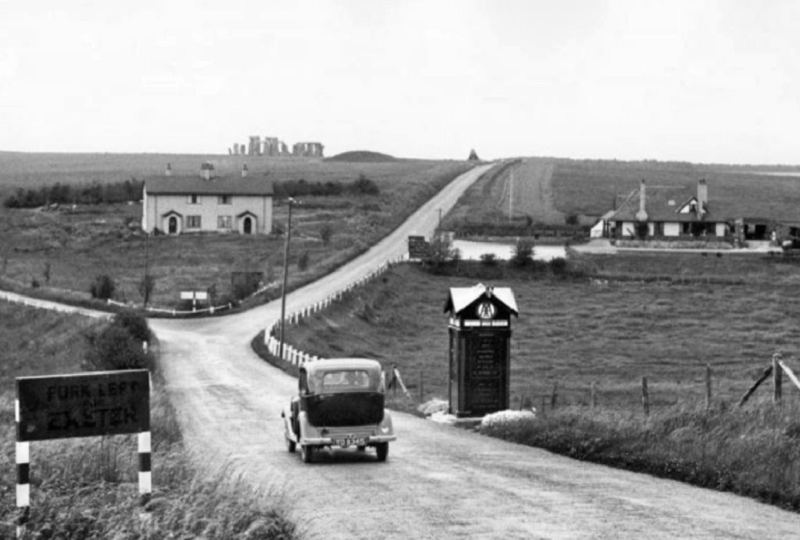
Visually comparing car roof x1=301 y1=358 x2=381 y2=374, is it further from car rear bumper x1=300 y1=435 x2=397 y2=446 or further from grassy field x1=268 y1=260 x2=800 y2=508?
grassy field x1=268 y1=260 x2=800 y2=508

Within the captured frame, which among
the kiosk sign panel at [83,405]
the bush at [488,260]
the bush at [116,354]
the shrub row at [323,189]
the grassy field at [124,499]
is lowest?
the bush at [116,354]

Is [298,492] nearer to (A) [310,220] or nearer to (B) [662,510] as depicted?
(B) [662,510]

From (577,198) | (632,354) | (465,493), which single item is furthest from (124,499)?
(577,198)

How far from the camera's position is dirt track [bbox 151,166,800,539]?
1340cm

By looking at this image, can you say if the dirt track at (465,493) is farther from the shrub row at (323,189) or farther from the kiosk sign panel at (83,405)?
the shrub row at (323,189)

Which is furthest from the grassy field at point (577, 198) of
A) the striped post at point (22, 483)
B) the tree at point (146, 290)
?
the striped post at point (22, 483)

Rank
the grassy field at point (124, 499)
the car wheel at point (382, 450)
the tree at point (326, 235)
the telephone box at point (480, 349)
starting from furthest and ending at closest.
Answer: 1. the tree at point (326, 235)
2. the telephone box at point (480, 349)
3. the car wheel at point (382, 450)
4. the grassy field at point (124, 499)

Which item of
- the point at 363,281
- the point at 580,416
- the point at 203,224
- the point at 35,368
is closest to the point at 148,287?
the point at 363,281

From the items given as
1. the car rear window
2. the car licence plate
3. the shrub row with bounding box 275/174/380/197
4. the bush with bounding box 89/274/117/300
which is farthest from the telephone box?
the shrub row with bounding box 275/174/380/197

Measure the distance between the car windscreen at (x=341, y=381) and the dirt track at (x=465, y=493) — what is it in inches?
45.2

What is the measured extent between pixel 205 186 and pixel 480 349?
86187 mm

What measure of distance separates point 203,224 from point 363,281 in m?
40.8

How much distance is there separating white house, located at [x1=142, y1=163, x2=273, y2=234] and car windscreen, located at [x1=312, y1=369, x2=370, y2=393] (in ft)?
292

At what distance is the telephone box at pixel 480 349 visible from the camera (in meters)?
27.0
